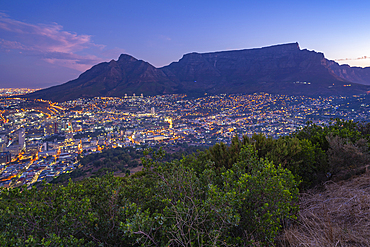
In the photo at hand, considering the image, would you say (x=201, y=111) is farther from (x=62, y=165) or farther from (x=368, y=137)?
(x=368, y=137)

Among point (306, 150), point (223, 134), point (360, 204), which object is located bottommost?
point (223, 134)

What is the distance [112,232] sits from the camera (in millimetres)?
2488

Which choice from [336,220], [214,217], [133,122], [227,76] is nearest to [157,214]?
[214,217]

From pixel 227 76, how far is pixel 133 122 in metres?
74.3

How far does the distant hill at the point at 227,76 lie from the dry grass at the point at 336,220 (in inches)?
2773

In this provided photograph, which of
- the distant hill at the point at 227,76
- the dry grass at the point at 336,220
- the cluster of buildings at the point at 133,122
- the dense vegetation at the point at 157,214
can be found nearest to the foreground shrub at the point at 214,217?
the dense vegetation at the point at 157,214

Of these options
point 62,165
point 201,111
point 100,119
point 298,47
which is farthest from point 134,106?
point 298,47

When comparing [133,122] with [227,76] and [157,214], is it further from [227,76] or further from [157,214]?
[227,76]

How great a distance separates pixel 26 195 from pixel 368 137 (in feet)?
31.3

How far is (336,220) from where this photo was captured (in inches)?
117

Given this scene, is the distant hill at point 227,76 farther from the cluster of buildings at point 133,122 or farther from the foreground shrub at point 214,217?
the foreground shrub at point 214,217

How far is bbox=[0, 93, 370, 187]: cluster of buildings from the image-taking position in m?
22.4

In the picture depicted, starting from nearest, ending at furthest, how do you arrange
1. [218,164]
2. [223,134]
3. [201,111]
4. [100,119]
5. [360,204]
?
[360,204] < [218,164] < [223,134] < [100,119] < [201,111]

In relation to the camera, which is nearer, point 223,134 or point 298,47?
point 223,134
